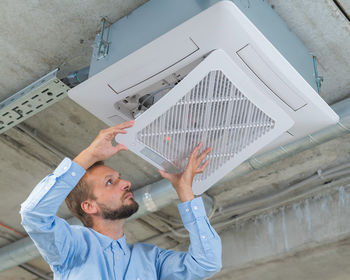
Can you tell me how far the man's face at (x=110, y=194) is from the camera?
5.80 feet

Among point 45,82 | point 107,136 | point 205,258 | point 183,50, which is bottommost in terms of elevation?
point 205,258

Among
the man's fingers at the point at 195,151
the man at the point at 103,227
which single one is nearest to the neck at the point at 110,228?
the man at the point at 103,227

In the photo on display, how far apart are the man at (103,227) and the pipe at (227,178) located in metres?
0.64

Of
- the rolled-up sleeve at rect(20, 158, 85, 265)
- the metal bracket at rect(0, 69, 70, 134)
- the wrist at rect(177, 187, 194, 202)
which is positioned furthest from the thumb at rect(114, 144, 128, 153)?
the metal bracket at rect(0, 69, 70, 134)

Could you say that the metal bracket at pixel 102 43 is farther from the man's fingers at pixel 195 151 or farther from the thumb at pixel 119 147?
the man's fingers at pixel 195 151

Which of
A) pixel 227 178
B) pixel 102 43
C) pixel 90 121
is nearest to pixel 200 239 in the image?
pixel 102 43

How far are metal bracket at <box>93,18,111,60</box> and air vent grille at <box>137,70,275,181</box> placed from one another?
32cm

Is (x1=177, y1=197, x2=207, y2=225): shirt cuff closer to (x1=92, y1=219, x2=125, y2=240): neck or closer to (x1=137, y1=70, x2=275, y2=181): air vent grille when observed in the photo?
(x1=137, y1=70, x2=275, y2=181): air vent grille

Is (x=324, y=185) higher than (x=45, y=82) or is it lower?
lower

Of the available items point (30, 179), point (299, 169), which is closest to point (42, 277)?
point (30, 179)

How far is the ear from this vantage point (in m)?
1.79

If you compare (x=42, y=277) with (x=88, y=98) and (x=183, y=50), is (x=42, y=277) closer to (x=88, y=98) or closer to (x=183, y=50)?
(x=88, y=98)

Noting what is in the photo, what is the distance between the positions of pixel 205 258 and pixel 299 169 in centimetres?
122

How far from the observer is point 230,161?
68.4 inches
